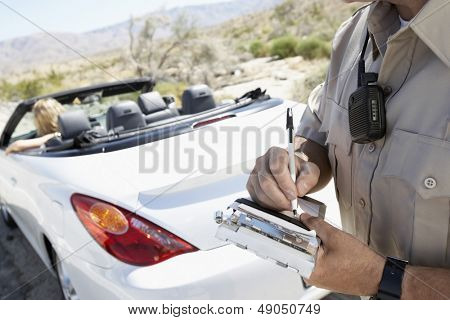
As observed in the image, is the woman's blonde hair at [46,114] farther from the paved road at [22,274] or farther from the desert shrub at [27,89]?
the desert shrub at [27,89]

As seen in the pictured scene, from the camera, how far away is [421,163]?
0.94 metres

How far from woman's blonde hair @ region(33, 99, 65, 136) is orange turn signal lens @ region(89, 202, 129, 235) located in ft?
7.83

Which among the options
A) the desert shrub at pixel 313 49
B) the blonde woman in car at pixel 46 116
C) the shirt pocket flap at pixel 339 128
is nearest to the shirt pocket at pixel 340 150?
the shirt pocket flap at pixel 339 128

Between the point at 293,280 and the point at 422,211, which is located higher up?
the point at 422,211

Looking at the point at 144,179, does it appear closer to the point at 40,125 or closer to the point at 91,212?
the point at 91,212

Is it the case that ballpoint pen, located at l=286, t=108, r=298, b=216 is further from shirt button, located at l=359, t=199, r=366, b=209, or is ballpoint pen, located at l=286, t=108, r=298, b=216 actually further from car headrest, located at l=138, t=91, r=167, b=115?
car headrest, located at l=138, t=91, r=167, b=115

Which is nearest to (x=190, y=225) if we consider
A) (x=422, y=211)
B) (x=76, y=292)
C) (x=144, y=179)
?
(x=144, y=179)

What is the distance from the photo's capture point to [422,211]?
3.07 feet

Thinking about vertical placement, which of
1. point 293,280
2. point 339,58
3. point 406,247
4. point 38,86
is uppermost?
point 339,58

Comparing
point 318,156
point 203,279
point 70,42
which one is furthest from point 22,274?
point 70,42

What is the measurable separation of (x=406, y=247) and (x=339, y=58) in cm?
70

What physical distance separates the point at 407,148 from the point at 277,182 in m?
0.33

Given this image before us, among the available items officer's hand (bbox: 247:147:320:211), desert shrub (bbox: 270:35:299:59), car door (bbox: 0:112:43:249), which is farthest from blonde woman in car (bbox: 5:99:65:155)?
desert shrub (bbox: 270:35:299:59)
